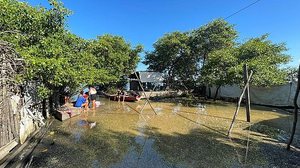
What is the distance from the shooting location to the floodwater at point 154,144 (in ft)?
19.6

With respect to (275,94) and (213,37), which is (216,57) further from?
(213,37)

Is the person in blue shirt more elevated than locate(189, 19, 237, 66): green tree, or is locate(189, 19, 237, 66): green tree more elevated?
locate(189, 19, 237, 66): green tree

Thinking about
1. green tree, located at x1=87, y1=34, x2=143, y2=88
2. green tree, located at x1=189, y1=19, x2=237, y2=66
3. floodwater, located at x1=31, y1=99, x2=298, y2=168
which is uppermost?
green tree, located at x1=189, y1=19, x2=237, y2=66

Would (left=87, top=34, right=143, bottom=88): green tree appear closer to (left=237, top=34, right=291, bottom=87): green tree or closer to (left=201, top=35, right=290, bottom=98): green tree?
(left=201, top=35, right=290, bottom=98): green tree

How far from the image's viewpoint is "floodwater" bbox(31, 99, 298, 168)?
5975 millimetres

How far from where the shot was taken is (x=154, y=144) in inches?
296

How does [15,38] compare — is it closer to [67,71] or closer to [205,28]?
[67,71]

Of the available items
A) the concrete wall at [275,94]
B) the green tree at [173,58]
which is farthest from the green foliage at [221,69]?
the green tree at [173,58]

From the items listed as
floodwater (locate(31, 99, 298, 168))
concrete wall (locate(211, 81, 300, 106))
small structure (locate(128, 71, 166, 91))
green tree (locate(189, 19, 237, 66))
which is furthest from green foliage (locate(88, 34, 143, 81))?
concrete wall (locate(211, 81, 300, 106))

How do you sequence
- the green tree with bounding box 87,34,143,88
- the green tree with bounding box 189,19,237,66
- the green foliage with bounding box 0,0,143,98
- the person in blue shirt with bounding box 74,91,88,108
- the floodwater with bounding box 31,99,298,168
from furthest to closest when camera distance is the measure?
the green tree with bounding box 189,19,237,66 < the green tree with bounding box 87,34,143,88 < the person in blue shirt with bounding box 74,91,88,108 < the green foliage with bounding box 0,0,143,98 < the floodwater with bounding box 31,99,298,168

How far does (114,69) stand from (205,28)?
461 inches

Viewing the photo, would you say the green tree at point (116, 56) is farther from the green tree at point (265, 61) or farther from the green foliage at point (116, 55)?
the green tree at point (265, 61)

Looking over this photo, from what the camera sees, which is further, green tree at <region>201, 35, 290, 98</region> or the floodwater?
green tree at <region>201, 35, 290, 98</region>

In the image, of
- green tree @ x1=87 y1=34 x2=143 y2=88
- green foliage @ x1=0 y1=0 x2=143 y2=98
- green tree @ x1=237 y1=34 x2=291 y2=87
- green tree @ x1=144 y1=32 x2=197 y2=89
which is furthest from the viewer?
green tree @ x1=144 y1=32 x2=197 y2=89
